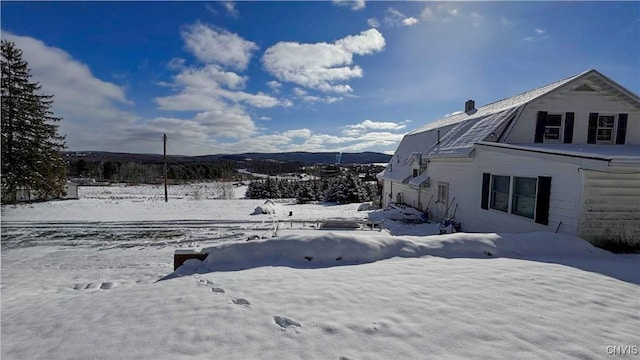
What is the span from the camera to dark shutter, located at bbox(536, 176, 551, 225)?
27.0 feet

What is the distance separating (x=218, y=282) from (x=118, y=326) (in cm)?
162

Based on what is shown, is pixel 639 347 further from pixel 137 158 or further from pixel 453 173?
pixel 137 158

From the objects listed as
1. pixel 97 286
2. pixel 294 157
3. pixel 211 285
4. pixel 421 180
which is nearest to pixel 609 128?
Answer: pixel 421 180

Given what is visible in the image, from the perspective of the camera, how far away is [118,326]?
10.8ft

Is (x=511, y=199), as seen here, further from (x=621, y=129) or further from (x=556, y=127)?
(x=621, y=129)

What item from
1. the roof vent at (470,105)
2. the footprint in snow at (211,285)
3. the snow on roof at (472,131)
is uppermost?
the roof vent at (470,105)

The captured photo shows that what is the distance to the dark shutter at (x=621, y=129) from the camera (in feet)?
39.0

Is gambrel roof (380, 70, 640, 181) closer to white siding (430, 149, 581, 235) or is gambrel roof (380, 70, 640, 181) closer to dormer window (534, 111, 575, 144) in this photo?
white siding (430, 149, 581, 235)

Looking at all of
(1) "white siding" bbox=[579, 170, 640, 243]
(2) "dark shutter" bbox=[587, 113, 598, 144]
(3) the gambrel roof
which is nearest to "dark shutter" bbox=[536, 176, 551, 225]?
(1) "white siding" bbox=[579, 170, 640, 243]

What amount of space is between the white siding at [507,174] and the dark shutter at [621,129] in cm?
609

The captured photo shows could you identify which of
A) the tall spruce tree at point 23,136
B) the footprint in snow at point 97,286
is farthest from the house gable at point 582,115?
the tall spruce tree at point 23,136

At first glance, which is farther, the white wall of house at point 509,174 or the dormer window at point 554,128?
the dormer window at point 554,128

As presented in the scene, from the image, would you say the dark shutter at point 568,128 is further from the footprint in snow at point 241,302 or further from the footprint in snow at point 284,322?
the footprint in snow at point 241,302

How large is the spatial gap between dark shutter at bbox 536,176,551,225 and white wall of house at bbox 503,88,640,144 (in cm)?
427
